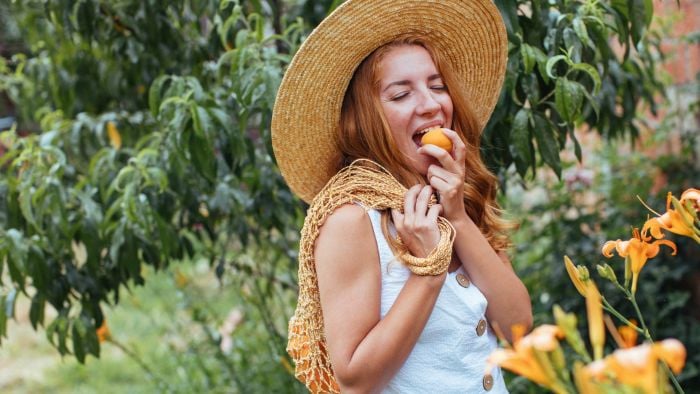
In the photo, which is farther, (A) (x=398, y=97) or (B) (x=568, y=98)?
(B) (x=568, y=98)

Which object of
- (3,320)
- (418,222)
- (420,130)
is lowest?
(3,320)

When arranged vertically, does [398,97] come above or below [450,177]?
above

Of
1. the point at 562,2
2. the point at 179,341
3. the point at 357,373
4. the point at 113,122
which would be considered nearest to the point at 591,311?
A: the point at 357,373

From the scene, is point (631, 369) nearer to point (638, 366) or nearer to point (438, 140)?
point (638, 366)

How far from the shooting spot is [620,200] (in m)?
3.78

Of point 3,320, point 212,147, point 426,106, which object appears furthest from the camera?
point 3,320

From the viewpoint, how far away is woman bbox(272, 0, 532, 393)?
1.49 m

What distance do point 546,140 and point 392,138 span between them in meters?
0.63

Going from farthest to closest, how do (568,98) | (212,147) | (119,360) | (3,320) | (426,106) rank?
1. (119,360)
2. (3,320)
3. (212,147)
4. (568,98)
5. (426,106)

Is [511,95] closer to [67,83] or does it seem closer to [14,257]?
[14,257]

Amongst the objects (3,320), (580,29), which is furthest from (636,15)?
(3,320)

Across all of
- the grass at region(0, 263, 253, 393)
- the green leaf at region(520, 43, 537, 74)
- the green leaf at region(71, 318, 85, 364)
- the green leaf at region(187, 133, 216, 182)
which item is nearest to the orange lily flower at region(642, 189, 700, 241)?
the green leaf at region(520, 43, 537, 74)

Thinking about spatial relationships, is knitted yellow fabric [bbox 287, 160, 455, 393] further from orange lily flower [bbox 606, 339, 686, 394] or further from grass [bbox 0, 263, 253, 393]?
grass [bbox 0, 263, 253, 393]

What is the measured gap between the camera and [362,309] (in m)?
1.49
